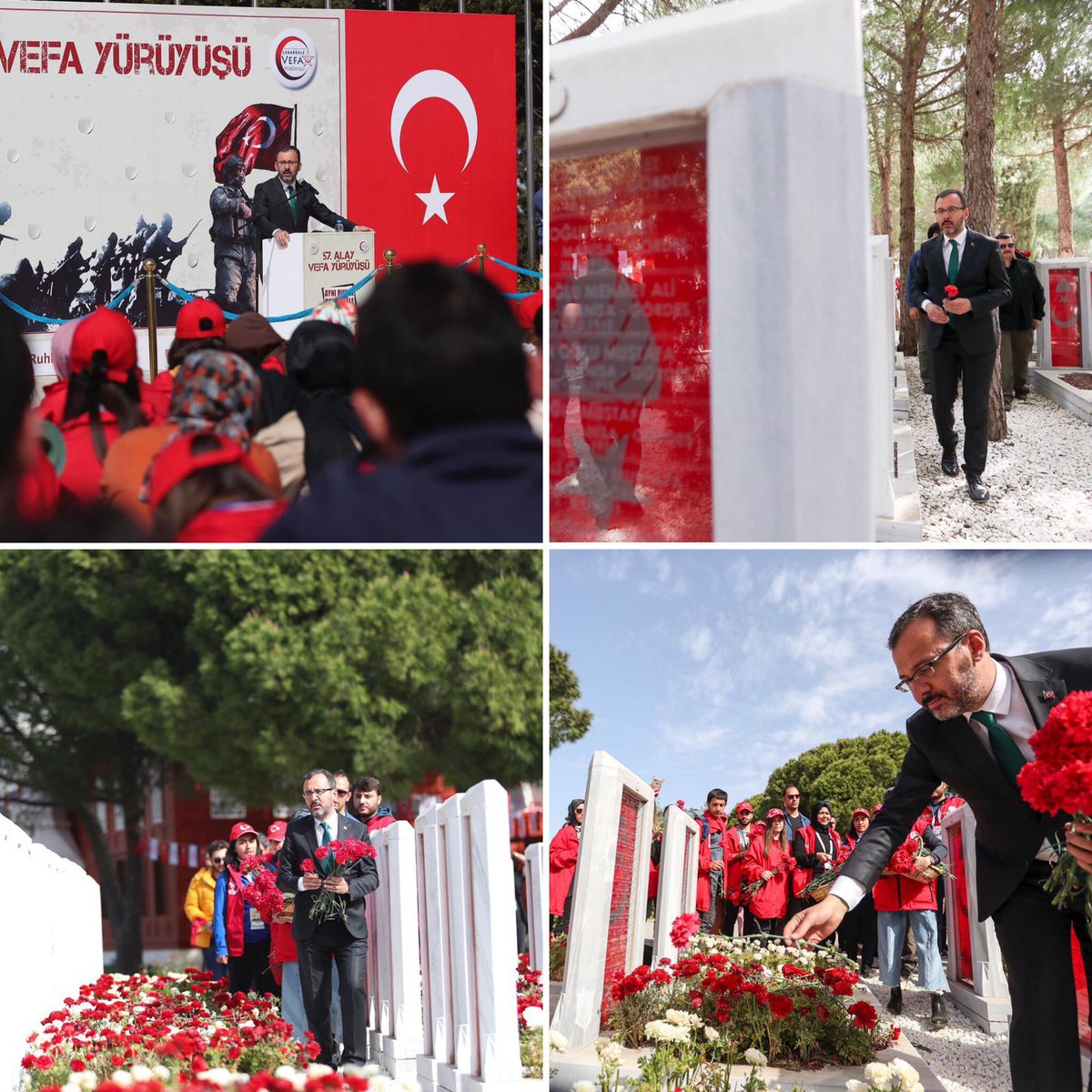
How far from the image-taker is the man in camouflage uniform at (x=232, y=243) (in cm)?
766

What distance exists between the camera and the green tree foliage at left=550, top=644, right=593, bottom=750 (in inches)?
178

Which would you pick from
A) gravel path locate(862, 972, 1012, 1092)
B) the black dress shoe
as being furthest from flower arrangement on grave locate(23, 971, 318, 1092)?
the black dress shoe

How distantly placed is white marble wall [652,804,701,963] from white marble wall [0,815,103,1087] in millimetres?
2217

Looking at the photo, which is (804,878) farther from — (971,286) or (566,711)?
(971,286)

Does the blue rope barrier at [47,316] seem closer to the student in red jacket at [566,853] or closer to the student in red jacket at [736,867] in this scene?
the student in red jacket at [566,853]

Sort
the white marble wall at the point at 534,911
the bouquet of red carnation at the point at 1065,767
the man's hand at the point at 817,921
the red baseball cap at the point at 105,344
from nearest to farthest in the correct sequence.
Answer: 1. the bouquet of red carnation at the point at 1065,767
2. the man's hand at the point at 817,921
3. the red baseball cap at the point at 105,344
4. the white marble wall at the point at 534,911

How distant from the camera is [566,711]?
4.57 metres

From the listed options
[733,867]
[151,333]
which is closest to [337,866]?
[733,867]

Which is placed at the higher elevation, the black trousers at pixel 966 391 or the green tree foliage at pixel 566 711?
the black trousers at pixel 966 391

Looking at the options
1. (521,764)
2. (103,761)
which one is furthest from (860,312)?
(103,761)

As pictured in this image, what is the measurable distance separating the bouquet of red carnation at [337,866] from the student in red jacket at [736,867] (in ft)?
4.58

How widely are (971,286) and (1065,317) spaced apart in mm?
4967

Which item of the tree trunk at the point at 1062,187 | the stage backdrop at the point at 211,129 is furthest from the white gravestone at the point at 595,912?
the stage backdrop at the point at 211,129

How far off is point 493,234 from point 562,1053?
4.98 meters
